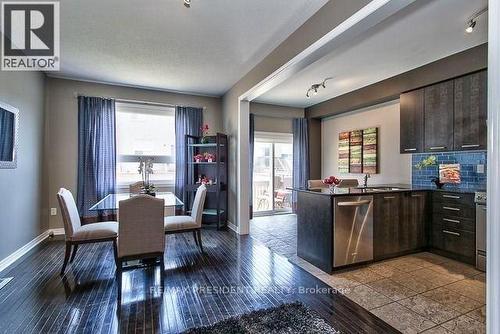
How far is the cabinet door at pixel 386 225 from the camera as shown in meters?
3.07

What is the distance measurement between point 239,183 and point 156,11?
2857 millimetres

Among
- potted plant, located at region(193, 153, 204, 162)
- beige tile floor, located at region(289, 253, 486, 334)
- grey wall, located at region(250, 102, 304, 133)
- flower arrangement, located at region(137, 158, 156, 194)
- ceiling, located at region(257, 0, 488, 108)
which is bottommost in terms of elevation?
beige tile floor, located at region(289, 253, 486, 334)

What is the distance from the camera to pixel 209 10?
2441mm

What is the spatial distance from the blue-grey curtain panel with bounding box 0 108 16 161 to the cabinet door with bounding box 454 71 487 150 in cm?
568

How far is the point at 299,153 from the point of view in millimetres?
6168

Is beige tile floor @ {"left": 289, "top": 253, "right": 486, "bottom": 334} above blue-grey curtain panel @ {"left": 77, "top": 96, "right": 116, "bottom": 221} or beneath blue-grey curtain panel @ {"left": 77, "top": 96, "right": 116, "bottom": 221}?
beneath

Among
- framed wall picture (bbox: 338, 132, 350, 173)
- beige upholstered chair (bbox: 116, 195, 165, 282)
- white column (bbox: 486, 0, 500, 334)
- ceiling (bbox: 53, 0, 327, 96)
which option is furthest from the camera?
framed wall picture (bbox: 338, 132, 350, 173)

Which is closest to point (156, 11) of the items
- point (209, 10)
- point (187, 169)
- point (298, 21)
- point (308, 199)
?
point (209, 10)

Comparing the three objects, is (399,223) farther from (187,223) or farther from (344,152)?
(187,223)

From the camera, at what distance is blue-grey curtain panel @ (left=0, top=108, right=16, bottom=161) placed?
2.81m

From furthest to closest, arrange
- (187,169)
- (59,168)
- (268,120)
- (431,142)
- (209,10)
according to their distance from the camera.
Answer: (268,120) < (187,169) < (59,168) < (431,142) < (209,10)

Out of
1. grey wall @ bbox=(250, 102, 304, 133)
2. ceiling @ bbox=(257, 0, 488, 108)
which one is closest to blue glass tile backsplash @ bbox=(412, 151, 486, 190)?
ceiling @ bbox=(257, 0, 488, 108)

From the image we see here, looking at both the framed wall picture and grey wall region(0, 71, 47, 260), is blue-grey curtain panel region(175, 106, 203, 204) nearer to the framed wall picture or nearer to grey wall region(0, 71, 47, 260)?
grey wall region(0, 71, 47, 260)

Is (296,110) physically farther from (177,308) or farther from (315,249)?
(177,308)
